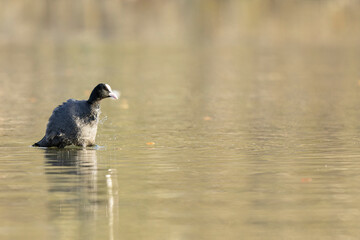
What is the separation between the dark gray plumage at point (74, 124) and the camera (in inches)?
600

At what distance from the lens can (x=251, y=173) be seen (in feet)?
41.2

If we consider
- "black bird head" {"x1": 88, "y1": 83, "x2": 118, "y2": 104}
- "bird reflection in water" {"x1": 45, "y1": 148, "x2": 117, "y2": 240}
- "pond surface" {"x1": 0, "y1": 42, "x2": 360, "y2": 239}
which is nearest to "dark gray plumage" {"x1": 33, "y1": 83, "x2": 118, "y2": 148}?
"black bird head" {"x1": 88, "y1": 83, "x2": 118, "y2": 104}

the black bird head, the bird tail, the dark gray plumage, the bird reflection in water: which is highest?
the black bird head

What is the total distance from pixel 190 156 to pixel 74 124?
211 cm

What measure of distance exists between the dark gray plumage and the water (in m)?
0.35

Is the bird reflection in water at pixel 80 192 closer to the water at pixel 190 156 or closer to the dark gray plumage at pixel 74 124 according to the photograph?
the water at pixel 190 156

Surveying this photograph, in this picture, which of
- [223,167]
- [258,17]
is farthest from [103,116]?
[258,17]

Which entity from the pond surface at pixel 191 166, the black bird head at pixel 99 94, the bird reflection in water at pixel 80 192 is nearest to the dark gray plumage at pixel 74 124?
the black bird head at pixel 99 94

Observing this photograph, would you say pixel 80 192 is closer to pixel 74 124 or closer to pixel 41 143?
pixel 74 124

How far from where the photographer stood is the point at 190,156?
564 inches

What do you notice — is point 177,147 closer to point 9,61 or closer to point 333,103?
point 333,103

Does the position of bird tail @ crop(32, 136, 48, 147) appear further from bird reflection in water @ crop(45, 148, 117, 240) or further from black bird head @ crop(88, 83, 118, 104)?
black bird head @ crop(88, 83, 118, 104)

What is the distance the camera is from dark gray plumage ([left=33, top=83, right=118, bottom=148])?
1525 cm

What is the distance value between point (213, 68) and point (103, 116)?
17154mm
